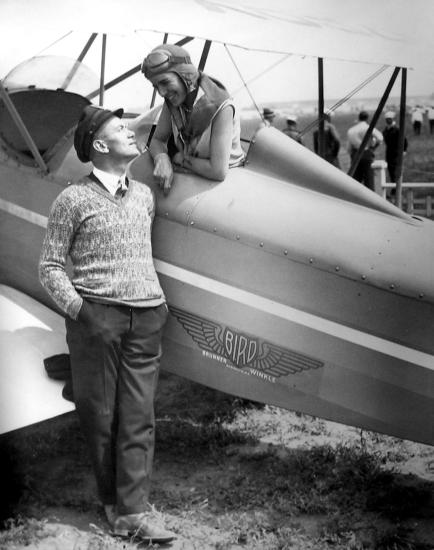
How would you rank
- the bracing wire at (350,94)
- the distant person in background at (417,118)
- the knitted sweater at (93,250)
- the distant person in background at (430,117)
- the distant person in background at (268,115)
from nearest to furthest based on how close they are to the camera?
the knitted sweater at (93,250) → the distant person in background at (430,117) → the distant person in background at (417,118) → the distant person in background at (268,115) → the bracing wire at (350,94)

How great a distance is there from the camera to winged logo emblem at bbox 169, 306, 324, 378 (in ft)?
9.78

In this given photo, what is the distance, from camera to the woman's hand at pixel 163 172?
312 cm

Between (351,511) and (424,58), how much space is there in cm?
185

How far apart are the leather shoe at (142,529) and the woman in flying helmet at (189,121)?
1309 millimetres

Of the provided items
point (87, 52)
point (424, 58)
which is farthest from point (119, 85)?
point (424, 58)

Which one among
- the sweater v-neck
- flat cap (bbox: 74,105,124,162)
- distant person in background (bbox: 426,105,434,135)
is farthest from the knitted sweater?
distant person in background (bbox: 426,105,434,135)

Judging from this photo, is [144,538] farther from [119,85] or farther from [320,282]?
[119,85]

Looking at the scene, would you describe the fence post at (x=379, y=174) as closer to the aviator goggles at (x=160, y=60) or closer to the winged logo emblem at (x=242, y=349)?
the winged logo emblem at (x=242, y=349)

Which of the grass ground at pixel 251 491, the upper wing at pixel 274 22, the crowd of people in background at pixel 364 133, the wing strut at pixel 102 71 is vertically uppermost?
the upper wing at pixel 274 22

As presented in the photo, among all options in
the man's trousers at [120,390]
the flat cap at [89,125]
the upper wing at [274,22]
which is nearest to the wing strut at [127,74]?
the upper wing at [274,22]

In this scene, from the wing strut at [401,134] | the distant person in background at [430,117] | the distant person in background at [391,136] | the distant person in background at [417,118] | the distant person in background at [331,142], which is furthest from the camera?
the distant person in background at [331,142]

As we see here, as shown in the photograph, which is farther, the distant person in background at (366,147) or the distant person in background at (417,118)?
the distant person in background at (366,147)

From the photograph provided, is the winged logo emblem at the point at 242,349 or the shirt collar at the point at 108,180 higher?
the shirt collar at the point at 108,180

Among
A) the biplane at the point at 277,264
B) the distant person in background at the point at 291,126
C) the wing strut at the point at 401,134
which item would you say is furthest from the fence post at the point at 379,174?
the biplane at the point at 277,264
